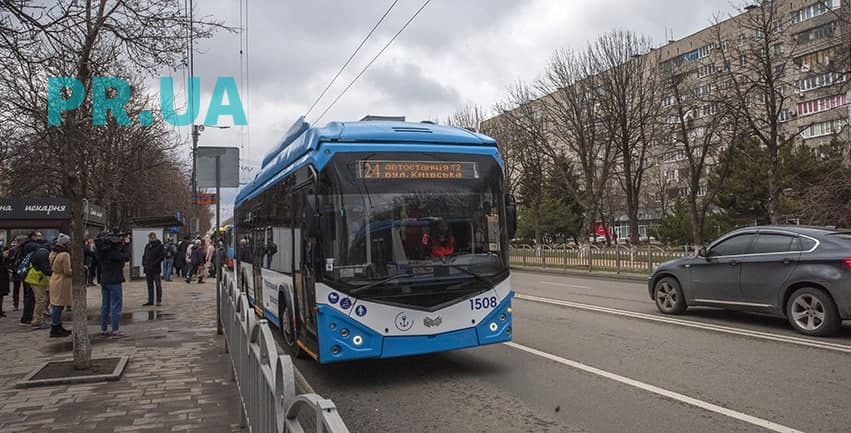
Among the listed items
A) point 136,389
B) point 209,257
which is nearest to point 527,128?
point 209,257

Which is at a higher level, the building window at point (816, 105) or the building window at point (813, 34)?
the building window at point (813, 34)

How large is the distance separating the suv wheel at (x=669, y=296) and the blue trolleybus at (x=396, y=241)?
5.29 m

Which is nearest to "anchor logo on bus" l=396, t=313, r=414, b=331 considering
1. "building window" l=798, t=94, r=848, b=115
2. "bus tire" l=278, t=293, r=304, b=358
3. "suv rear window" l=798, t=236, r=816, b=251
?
"bus tire" l=278, t=293, r=304, b=358

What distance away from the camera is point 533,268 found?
32531mm

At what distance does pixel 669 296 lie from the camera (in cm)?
1207

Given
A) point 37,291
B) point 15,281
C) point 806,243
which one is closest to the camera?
point 806,243

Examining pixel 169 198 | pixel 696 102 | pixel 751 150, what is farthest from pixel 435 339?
pixel 169 198

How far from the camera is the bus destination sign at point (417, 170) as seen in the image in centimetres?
726

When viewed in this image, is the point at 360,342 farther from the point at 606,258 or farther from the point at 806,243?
the point at 606,258

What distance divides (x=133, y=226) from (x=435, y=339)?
24.4 metres

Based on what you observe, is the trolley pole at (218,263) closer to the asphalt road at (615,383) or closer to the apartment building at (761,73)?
the asphalt road at (615,383)

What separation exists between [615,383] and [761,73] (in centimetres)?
2356

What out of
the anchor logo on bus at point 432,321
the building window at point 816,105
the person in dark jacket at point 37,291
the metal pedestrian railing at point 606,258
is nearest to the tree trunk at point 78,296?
the anchor logo on bus at point 432,321

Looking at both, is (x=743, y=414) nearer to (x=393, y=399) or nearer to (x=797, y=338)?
(x=393, y=399)
